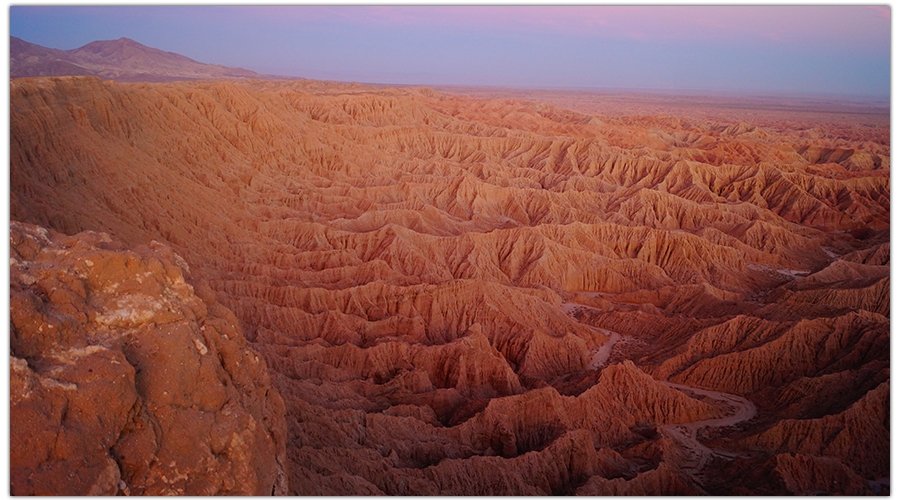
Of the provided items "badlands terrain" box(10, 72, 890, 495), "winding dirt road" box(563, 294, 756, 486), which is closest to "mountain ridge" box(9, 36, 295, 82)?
"badlands terrain" box(10, 72, 890, 495)

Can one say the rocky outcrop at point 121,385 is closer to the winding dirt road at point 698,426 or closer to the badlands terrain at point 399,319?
the badlands terrain at point 399,319

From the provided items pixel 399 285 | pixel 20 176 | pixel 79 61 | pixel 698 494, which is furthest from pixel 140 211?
pixel 79 61

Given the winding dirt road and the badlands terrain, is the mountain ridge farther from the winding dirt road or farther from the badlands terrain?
the winding dirt road

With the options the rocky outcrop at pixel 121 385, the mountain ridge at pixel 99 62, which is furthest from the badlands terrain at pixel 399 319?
the mountain ridge at pixel 99 62

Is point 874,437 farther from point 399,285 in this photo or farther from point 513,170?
point 513,170

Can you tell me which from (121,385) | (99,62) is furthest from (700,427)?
(99,62)
